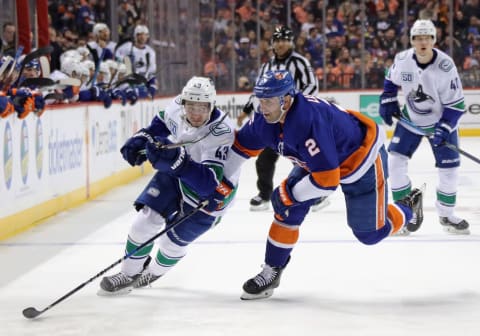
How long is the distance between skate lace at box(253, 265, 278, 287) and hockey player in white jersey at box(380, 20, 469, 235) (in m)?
2.11

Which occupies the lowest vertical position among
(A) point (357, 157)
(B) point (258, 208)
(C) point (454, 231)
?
(B) point (258, 208)

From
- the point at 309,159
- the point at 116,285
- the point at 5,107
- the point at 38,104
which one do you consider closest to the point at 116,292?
the point at 116,285

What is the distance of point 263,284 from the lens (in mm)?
4578

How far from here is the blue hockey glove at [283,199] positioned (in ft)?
14.3

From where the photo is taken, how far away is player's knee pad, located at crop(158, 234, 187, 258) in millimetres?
4738

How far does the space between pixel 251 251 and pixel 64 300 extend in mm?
1698

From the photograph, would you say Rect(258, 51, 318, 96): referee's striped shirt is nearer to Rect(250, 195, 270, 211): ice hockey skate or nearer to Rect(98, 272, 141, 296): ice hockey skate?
Rect(250, 195, 270, 211): ice hockey skate

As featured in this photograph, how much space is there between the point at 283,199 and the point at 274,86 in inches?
20.9

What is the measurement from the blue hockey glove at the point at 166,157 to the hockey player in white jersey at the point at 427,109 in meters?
2.59

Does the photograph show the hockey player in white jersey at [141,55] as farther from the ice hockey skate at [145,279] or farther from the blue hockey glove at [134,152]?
the blue hockey glove at [134,152]

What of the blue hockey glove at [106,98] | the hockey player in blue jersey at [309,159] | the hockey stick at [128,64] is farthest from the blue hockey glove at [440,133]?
the hockey stick at [128,64]

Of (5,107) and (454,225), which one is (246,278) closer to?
(454,225)

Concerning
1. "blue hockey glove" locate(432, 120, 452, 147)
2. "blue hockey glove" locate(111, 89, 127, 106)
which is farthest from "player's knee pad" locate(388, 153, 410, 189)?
"blue hockey glove" locate(111, 89, 127, 106)

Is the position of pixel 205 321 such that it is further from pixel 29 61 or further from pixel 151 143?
pixel 29 61
